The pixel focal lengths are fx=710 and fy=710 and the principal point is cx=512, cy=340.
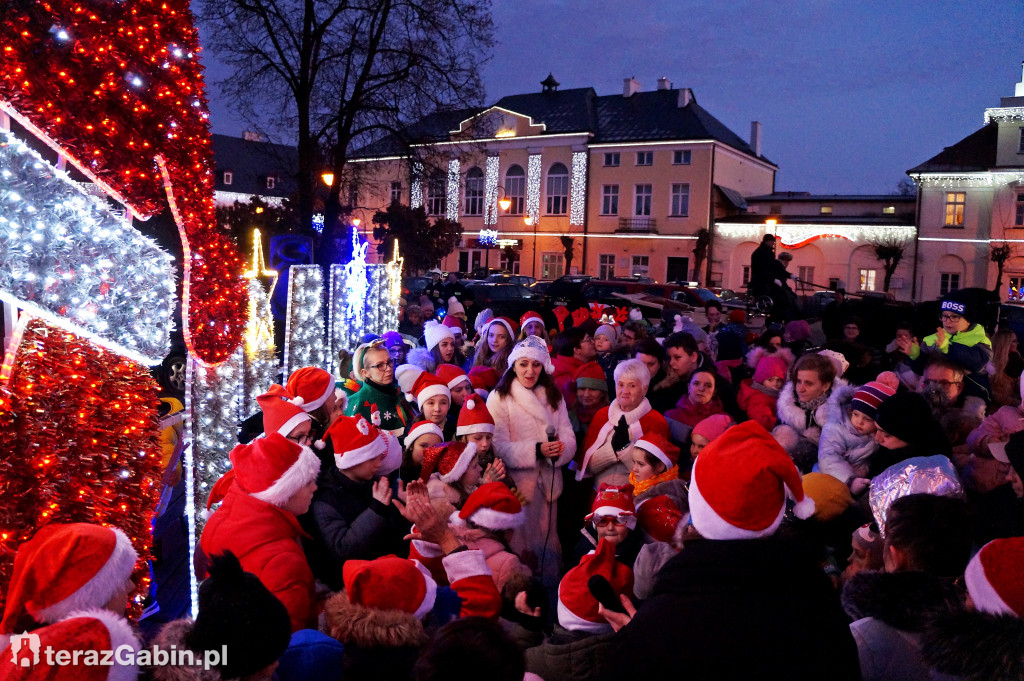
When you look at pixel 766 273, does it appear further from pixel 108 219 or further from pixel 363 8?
pixel 363 8

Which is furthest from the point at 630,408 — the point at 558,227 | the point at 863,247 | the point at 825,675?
the point at 558,227

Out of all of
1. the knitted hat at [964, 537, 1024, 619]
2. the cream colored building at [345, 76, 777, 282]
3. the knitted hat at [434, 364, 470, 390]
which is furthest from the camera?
the cream colored building at [345, 76, 777, 282]

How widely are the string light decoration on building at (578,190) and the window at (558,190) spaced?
2.33 feet

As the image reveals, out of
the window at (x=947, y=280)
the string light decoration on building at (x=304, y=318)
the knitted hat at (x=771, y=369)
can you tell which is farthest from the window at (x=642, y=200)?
the knitted hat at (x=771, y=369)

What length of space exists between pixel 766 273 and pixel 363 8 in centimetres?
1266

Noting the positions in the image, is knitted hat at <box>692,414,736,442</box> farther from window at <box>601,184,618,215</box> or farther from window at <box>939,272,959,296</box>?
window at <box>601,184,618,215</box>

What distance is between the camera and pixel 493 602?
109 inches

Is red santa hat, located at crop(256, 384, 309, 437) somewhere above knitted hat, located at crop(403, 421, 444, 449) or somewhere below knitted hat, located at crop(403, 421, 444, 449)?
above

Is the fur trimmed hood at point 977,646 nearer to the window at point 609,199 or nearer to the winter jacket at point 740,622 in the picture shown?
the winter jacket at point 740,622

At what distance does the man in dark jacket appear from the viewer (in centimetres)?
170

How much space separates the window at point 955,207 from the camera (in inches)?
1404

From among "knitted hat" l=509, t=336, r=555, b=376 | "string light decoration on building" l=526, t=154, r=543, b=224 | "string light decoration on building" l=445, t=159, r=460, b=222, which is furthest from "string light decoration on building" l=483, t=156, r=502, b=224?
"knitted hat" l=509, t=336, r=555, b=376

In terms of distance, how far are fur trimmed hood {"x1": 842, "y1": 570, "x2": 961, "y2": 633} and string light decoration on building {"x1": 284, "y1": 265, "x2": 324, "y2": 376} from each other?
22.9 feet

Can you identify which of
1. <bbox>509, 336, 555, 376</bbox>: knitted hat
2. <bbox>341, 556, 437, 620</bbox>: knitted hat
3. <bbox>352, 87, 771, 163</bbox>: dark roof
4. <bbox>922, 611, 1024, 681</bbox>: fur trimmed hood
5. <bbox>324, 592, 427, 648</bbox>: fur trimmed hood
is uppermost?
<bbox>352, 87, 771, 163</bbox>: dark roof
